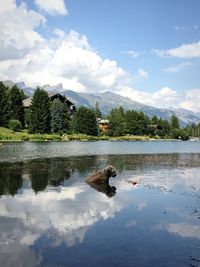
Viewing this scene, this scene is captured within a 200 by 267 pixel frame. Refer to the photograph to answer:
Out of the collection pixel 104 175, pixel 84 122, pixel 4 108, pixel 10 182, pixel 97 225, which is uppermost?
pixel 4 108

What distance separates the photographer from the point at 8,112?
510 ft

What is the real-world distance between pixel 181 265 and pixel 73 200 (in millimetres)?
14280

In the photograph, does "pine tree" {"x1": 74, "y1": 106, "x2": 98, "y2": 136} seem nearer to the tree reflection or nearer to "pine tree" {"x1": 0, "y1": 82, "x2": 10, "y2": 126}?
"pine tree" {"x1": 0, "y1": 82, "x2": 10, "y2": 126}

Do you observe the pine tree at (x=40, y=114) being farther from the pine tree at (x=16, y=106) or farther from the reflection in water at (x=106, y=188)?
the reflection in water at (x=106, y=188)


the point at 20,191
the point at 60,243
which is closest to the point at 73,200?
the point at 20,191

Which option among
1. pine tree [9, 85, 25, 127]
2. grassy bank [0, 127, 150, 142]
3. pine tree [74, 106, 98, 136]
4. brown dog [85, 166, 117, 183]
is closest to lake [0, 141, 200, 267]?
brown dog [85, 166, 117, 183]

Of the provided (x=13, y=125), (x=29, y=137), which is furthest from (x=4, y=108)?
(x=29, y=137)

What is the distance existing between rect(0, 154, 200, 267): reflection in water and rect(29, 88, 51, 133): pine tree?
124440mm

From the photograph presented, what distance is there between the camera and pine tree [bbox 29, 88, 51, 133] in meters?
159

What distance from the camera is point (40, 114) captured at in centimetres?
16100

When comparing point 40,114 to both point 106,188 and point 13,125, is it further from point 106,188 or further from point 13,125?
point 106,188

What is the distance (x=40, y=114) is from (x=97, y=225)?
144 metres

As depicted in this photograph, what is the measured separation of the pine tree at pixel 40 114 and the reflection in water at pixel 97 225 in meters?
124

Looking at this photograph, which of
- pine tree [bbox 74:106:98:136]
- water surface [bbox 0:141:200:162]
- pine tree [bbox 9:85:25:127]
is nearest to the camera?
water surface [bbox 0:141:200:162]
